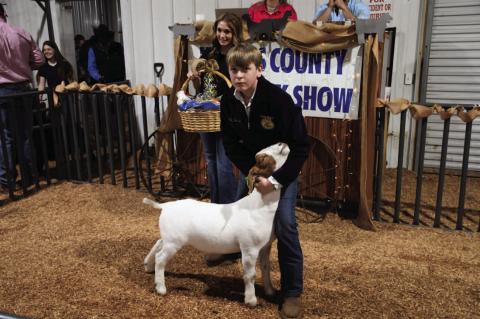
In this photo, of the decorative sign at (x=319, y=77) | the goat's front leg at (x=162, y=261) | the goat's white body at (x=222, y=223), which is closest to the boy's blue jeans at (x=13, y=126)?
the decorative sign at (x=319, y=77)

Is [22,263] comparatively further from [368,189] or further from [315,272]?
[368,189]

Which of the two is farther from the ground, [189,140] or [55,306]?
[189,140]

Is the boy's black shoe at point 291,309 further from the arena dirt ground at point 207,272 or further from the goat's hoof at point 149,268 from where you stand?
the goat's hoof at point 149,268

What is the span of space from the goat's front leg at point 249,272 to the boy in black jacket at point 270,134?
0.19 metres

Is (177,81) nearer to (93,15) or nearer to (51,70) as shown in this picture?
(51,70)

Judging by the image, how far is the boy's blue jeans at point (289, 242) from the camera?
292 cm

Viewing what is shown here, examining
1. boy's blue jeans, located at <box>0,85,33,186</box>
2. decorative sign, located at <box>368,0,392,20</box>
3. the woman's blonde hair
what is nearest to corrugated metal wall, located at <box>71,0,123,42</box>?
boy's blue jeans, located at <box>0,85,33,186</box>

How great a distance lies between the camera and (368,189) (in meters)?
4.70

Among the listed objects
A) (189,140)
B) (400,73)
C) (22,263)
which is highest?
(400,73)

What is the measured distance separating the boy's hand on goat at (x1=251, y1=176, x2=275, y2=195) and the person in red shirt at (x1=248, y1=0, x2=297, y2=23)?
2825 millimetres

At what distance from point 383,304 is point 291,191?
1.11 m

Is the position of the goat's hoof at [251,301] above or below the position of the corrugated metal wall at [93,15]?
below

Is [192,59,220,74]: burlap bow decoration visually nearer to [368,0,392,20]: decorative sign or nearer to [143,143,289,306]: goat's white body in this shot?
[143,143,289,306]: goat's white body

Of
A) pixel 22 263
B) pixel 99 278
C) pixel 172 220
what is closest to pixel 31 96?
pixel 22 263
